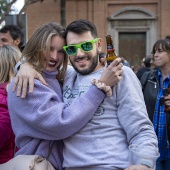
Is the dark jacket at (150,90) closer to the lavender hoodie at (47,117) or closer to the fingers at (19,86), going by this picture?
the lavender hoodie at (47,117)

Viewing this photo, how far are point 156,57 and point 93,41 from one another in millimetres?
2391

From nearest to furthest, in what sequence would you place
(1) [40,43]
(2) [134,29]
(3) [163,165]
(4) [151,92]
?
(1) [40,43] → (3) [163,165] → (4) [151,92] → (2) [134,29]

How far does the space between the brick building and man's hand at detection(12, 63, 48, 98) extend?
1518cm

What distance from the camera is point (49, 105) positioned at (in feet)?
7.32

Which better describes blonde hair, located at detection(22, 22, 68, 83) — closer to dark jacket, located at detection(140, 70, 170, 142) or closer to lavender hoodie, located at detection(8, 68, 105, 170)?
lavender hoodie, located at detection(8, 68, 105, 170)

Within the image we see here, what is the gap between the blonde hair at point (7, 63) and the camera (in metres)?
3.04

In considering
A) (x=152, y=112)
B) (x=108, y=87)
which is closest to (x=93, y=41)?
(x=108, y=87)

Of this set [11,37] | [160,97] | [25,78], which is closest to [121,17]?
[11,37]

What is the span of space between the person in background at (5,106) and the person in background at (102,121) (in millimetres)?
451

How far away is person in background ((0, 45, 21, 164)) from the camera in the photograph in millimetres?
2703

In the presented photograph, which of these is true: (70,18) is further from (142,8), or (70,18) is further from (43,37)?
(43,37)

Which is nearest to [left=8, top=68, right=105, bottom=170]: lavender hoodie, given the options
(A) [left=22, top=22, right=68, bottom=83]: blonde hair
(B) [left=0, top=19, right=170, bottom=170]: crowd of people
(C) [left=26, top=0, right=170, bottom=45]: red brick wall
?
(B) [left=0, top=19, right=170, bottom=170]: crowd of people

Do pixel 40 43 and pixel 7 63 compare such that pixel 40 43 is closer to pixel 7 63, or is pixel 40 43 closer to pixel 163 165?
pixel 7 63

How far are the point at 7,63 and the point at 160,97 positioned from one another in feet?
6.29
